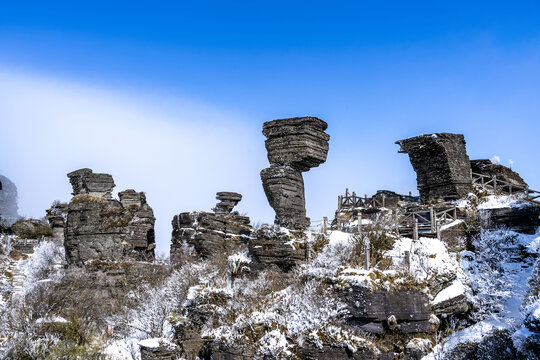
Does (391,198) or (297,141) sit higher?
(297,141)

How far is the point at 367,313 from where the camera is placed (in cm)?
1712

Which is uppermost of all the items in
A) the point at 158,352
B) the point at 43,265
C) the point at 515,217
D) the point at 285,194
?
the point at 285,194

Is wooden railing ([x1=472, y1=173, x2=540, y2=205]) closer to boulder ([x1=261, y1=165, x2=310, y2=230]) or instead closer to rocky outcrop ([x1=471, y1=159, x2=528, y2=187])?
rocky outcrop ([x1=471, y1=159, x2=528, y2=187])

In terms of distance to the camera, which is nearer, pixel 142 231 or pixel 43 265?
pixel 43 265

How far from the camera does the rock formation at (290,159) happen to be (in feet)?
75.0

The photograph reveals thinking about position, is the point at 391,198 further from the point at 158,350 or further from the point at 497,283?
the point at 158,350

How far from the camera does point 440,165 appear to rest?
3244 cm

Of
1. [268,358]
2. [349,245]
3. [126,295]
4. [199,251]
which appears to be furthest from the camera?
[199,251]

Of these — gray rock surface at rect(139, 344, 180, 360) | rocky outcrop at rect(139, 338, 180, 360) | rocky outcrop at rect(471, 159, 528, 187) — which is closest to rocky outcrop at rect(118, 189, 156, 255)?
rocky outcrop at rect(139, 338, 180, 360)

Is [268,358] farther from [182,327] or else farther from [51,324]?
[51,324]

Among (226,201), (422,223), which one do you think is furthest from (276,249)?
(226,201)

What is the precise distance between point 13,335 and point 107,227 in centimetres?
994

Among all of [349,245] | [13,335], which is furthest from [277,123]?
[13,335]

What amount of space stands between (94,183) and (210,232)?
1473 centimetres
